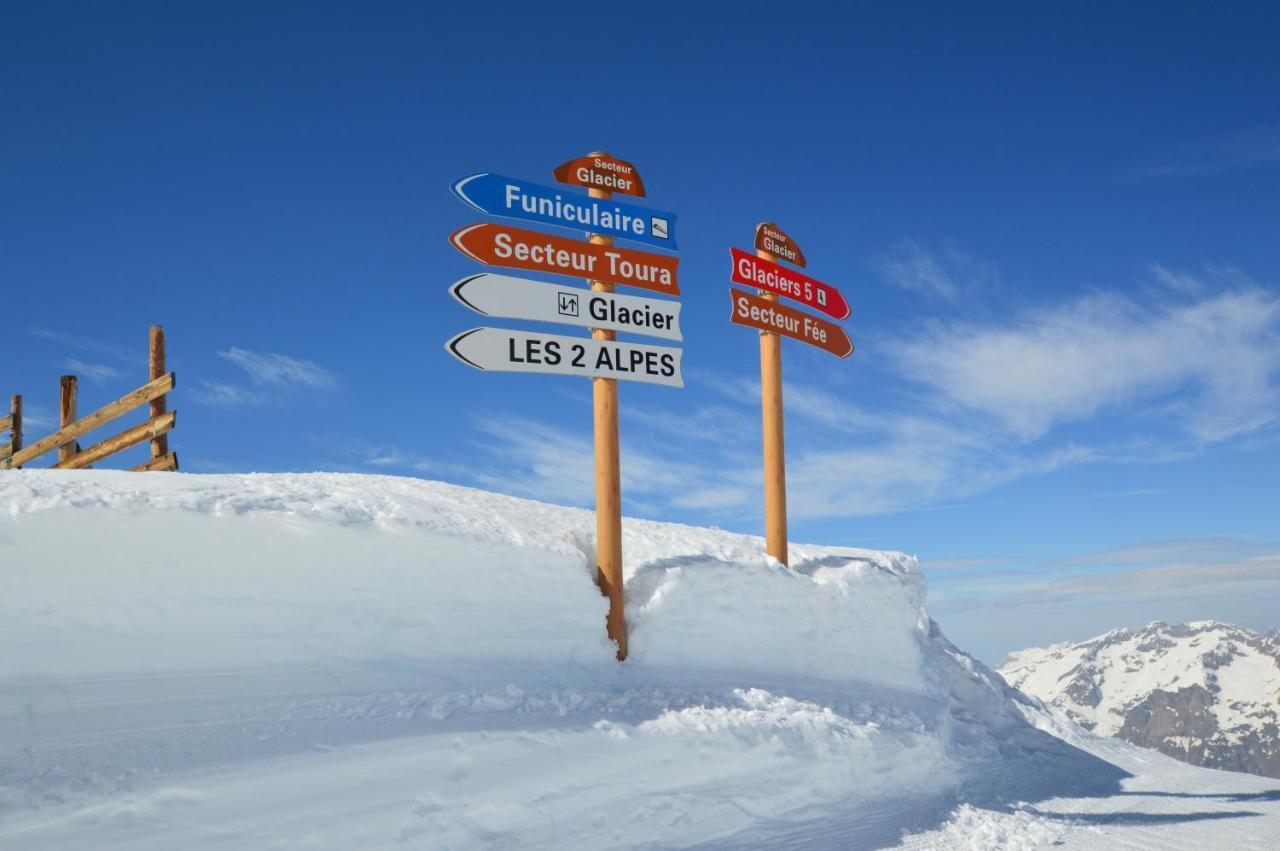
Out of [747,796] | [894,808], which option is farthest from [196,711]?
[894,808]

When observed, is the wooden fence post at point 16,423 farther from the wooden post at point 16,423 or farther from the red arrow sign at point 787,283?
the red arrow sign at point 787,283

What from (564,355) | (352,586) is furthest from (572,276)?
(352,586)

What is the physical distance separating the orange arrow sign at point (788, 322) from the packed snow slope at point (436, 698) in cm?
298

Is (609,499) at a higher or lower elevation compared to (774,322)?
lower

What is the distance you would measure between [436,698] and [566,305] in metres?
4.22

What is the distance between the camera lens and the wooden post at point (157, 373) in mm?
15438

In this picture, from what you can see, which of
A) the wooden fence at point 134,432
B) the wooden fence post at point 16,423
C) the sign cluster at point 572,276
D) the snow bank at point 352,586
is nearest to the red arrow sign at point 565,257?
the sign cluster at point 572,276

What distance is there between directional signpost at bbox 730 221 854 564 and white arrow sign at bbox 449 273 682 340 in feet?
5.15

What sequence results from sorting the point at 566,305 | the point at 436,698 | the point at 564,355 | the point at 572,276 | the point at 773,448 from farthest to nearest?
the point at 773,448
the point at 572,276
the point at 566,305
the point at 564,355
the point at 436,698

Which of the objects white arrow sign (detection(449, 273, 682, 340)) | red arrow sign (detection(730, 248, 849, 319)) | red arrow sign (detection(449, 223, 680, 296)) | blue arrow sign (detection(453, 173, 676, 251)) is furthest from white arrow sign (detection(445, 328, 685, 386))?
red arrow sign (detection(730, 248, 849, 319))

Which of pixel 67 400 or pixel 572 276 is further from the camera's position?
pixel 67 400

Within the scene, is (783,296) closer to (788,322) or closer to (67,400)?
(788,322)

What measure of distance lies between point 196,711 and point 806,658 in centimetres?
659

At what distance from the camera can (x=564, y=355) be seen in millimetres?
8891
